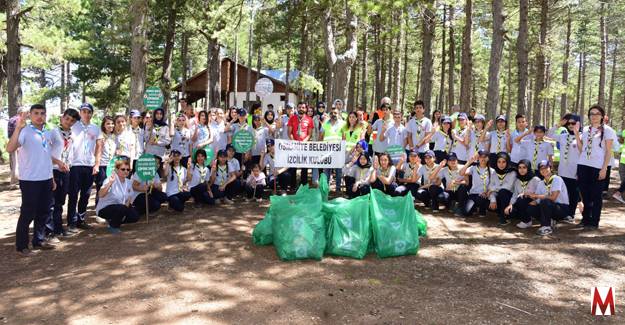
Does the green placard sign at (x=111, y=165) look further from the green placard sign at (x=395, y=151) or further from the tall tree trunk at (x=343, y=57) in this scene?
the tall tree trunk at (x=343, y=57)

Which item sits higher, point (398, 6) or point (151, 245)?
point (398, 6)

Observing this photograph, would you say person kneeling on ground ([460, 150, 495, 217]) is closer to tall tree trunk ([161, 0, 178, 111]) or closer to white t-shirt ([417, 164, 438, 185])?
white t-shirt ([417, 164, 438, 185])

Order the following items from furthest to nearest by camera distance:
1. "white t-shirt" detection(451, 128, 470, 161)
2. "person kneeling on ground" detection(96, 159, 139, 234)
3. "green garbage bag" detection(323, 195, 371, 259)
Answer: "white t-shirt" detection(451, 128, 470, 161) → "person kneeling on ground" detection(96, 159, 139, 234) → "green garbage bag" detection(323, 195, 371, 259)

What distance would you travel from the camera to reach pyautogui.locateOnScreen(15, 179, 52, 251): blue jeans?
18.8 ft

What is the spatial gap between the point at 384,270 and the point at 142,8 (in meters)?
8.35

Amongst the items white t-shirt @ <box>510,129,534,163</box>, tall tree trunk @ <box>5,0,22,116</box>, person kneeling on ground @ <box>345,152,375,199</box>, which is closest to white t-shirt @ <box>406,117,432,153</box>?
person kneeling on ground @ <box>345,152,375,199</box>

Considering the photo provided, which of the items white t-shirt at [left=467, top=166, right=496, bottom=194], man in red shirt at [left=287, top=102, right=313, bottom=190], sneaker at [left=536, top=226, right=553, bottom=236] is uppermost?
man in red shirt at [left=287, top=102, right=313, bottom=190]

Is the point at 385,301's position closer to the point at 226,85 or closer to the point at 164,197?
the point at 164,197

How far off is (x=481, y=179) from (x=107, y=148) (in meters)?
6.46

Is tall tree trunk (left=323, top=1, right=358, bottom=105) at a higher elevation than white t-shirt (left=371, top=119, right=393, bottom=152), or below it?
higher

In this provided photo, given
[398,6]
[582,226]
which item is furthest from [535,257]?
[398,6]

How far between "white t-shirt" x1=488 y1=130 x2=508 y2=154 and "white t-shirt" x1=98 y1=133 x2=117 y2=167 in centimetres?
686

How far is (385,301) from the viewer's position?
4.43 m

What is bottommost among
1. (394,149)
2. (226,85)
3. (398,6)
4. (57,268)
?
(57,268)
